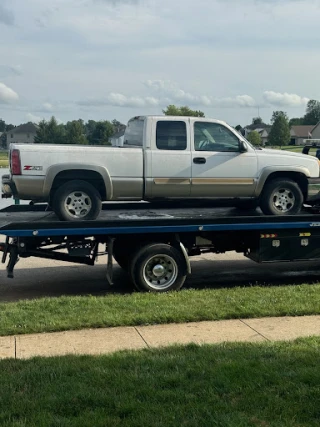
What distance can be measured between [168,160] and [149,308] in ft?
7.77

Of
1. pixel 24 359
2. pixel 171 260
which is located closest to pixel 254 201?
pixel 171 260

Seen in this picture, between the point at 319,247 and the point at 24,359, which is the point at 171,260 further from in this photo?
the point at 24,359

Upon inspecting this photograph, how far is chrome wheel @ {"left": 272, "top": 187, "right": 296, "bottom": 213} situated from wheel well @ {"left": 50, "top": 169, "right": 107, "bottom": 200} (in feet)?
9.27

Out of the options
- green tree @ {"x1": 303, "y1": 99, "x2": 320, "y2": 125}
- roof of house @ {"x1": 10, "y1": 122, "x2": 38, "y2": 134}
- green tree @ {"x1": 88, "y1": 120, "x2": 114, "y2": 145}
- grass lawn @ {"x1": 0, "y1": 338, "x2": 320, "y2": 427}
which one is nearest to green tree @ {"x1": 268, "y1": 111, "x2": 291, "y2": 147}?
green tree @ {"x1": 88, "y1": 120, "x2": 114, "y2": 145}

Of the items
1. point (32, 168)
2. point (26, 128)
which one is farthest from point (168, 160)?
point (26, 128)

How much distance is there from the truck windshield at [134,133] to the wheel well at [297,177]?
213 centimetres

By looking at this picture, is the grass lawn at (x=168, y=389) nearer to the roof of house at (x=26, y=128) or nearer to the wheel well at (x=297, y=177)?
the wheel well at (x=297, y=177)

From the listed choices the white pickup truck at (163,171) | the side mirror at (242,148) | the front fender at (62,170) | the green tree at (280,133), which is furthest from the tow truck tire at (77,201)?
the green tree at (280,133)

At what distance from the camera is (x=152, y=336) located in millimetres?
6578

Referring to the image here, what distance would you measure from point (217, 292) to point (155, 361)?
329 cm

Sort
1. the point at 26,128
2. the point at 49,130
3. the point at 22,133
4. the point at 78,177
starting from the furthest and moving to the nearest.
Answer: the point at 26,128, the point at 22,133, the point at 49,130, the point at 78,177

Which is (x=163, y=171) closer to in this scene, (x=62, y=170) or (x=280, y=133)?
(x=62, y=170)

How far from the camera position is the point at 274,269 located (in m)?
11.0

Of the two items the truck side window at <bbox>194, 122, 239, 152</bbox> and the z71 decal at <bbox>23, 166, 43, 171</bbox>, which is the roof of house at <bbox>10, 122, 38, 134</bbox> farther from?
the z71 decal at <bbox>23, 166, 43, 171</bbox>
